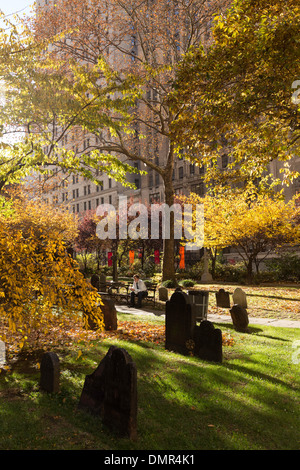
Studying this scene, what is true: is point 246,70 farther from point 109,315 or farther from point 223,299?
point 223,299

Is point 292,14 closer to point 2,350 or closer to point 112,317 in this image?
point 112,317

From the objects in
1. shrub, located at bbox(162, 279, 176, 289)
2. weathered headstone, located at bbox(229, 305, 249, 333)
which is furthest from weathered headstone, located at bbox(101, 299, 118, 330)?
shrub, located at bbox(162, 279, 176, 289)

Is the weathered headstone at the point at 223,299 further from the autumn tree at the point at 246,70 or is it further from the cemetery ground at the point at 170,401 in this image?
the autumn tree at the point at 246,70

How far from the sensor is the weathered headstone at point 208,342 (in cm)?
751

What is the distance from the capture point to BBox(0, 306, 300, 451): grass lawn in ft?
14.4

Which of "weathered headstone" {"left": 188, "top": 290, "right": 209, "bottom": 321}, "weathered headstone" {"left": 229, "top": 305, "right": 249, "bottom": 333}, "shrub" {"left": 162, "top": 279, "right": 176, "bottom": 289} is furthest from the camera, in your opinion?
"shrub" {"left": 162, "top": 279, "right": 176, "bottom": 289}

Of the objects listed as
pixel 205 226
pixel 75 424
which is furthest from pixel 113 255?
pixel 75 424

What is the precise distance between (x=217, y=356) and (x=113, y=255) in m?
23.9

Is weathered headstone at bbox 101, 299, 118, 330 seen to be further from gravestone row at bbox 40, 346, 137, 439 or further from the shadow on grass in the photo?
gravestone row at bbox 40, 346, 137, 439

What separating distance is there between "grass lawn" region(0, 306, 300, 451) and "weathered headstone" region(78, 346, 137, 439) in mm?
135

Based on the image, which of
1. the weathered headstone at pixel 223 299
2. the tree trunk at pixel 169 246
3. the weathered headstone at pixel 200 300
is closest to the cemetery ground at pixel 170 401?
the weathered headstone at pixel 200 300

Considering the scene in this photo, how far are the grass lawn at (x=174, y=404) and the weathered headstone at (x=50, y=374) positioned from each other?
0.41 ft

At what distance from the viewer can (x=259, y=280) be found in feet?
91.4

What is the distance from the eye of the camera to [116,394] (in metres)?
4.58
